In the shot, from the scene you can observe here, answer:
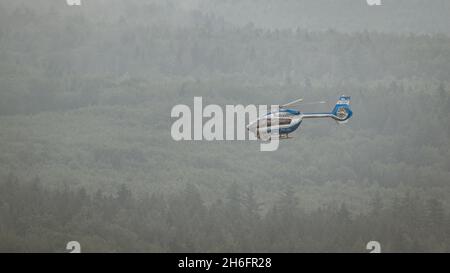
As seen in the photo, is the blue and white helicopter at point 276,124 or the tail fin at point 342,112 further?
the tail fin at point 342,112

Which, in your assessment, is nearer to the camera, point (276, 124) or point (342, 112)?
point (276, 124)

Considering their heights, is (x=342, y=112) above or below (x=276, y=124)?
above

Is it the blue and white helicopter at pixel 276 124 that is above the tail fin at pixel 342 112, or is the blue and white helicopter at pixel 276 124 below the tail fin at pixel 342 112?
below

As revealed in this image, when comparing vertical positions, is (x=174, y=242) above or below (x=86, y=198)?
below

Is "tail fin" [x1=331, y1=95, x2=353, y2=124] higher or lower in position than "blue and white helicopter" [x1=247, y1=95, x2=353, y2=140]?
higher

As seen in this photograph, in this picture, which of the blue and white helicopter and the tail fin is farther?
the tail fin

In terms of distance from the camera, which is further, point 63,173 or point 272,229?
point 63,173
